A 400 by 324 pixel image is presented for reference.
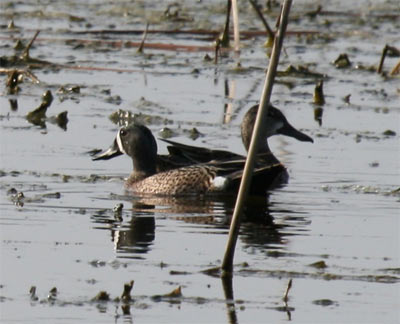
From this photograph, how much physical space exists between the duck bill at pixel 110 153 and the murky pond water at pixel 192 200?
0.16m

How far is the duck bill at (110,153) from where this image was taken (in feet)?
42.4

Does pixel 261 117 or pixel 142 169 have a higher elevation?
pixel 142 169

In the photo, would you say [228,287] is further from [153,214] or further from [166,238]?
[153,214]

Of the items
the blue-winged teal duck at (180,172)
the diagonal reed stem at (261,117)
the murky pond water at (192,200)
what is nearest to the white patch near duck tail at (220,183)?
the blue-winged teal duck at (180,172)

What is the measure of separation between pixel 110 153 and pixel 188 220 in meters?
2.38

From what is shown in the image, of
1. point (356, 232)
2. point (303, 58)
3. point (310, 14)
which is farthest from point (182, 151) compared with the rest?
point (310, 14)

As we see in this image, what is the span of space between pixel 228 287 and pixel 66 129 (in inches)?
247

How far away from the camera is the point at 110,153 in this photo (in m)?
12.9

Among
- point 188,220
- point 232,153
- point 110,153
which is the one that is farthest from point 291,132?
point 188,220

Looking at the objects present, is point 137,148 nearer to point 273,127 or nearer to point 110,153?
point 110,153

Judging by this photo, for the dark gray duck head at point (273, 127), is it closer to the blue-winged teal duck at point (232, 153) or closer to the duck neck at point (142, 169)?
the blue-winged teal duck at point (232, 153)

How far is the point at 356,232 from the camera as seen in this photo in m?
10.2

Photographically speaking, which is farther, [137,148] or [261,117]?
[137,148]

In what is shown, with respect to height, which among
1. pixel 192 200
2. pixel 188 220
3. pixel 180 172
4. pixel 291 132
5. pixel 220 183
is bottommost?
pixel 188 220
